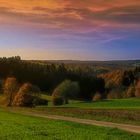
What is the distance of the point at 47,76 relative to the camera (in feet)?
513

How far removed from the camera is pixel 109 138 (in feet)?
70.3

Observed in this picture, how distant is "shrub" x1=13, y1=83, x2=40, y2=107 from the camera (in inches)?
3290

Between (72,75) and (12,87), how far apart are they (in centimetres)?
6798

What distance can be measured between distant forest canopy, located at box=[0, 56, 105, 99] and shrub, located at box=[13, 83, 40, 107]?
4885 cm

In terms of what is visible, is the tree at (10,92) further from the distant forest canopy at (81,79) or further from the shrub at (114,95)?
the shrub at (114,95)

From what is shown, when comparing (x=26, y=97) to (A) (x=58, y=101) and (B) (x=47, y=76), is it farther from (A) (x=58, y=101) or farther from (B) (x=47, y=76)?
(B) (x=47, y=76)

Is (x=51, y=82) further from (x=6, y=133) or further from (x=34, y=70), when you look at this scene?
(x=6, y=133)

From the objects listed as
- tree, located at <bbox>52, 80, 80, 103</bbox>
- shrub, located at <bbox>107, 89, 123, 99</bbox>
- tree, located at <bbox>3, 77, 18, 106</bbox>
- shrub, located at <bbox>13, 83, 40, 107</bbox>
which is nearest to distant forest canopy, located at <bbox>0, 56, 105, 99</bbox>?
shrub, located at <bbox>107, 89, 123, 99</bbox>

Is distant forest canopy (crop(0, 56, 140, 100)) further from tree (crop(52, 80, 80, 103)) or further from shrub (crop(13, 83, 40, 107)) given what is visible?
shrub (crop(13, 83, 40, 107))

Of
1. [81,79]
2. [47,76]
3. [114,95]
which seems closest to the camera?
[114,95]

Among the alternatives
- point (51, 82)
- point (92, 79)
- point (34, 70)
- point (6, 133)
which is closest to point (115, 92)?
point (92, 79)

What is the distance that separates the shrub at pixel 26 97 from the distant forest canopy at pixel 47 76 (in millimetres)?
48849

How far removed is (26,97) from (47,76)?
71436 mm

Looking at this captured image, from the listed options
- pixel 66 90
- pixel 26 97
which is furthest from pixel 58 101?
pixel 66 90
